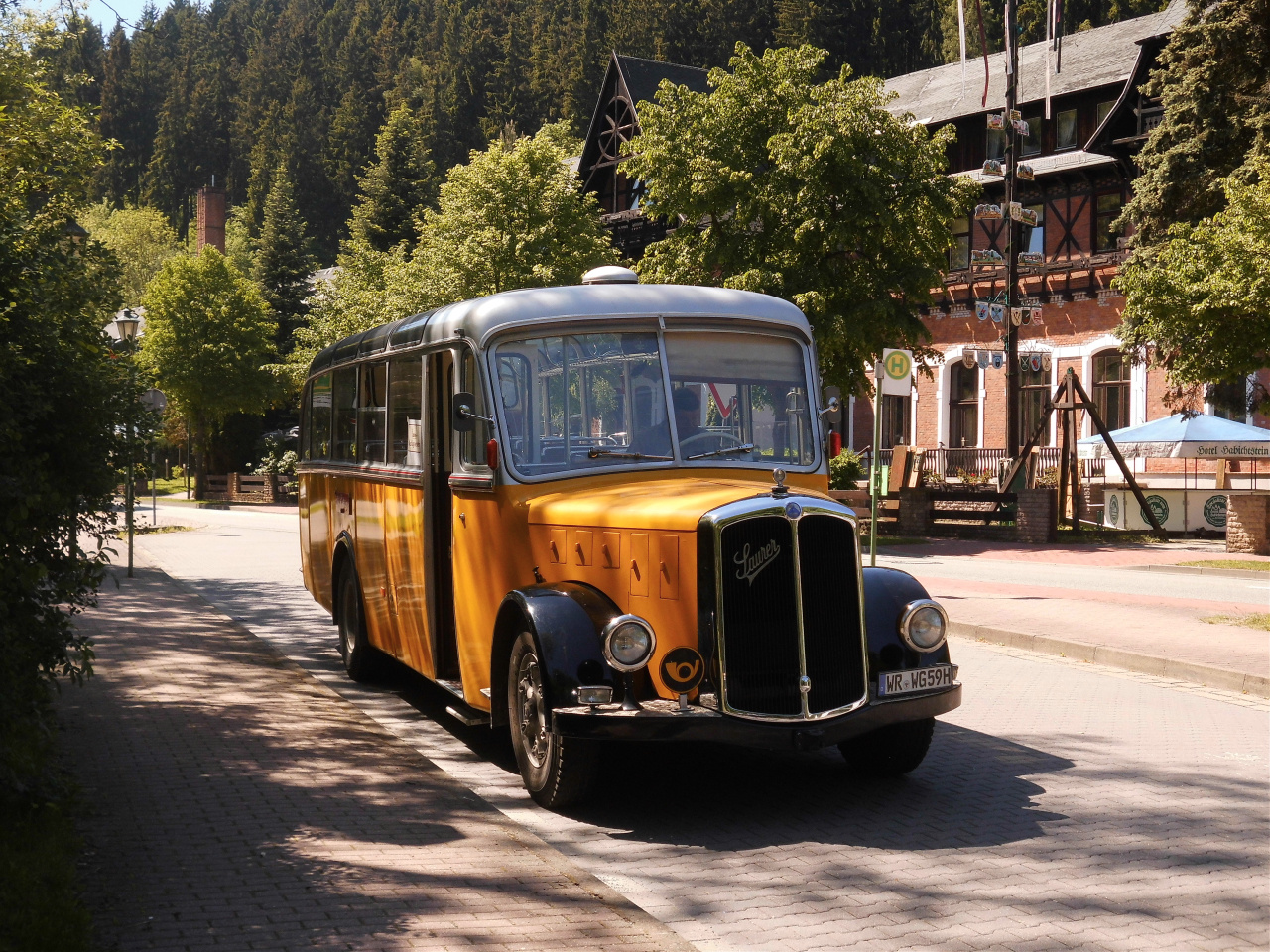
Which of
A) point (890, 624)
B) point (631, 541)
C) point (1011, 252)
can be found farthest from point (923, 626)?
point (1011, 252)

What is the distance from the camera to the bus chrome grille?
664 cm

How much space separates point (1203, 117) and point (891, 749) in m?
30.9

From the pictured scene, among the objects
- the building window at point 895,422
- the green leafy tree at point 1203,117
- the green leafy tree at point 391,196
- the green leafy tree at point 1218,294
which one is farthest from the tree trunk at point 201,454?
the green leafy tree at point 1218,294

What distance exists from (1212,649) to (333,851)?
363 inches

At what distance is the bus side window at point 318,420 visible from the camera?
12.4 metres

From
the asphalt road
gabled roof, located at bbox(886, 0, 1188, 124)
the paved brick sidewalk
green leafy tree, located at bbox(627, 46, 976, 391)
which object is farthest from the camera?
gabled roof, located at bbox(886, 0, 1188, 124)

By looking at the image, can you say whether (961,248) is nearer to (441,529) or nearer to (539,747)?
(441,529)

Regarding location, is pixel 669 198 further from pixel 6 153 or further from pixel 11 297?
pixel 11 297

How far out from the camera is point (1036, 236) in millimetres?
44719

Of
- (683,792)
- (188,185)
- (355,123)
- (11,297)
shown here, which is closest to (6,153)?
(11,297)

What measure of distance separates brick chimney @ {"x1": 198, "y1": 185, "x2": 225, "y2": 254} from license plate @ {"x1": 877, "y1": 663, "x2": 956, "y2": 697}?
285 ft

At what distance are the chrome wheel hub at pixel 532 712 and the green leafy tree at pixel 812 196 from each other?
2129cm

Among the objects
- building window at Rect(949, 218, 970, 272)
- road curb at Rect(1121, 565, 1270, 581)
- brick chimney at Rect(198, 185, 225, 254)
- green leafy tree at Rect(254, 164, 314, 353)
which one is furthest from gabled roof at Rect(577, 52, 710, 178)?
brick chimney at Rect(198, 185, 225, 254)

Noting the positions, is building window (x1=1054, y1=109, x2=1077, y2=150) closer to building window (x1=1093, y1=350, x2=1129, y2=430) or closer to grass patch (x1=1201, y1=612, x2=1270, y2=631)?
building window (x1=1093, y1=350, x2=1129, y2=430)
